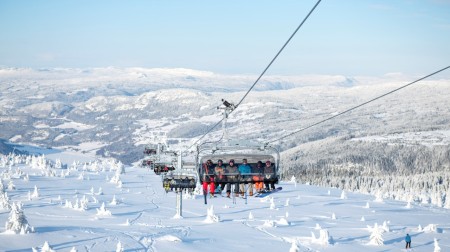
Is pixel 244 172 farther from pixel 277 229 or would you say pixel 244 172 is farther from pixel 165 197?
pixel 165 197

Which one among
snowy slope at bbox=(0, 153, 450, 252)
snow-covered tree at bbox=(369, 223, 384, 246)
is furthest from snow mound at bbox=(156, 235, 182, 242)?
snow-covered tree at bbox=(369, 223, 384, 246)

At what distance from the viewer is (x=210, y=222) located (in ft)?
205

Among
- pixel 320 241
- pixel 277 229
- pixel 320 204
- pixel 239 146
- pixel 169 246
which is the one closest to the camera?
pixel 239 146

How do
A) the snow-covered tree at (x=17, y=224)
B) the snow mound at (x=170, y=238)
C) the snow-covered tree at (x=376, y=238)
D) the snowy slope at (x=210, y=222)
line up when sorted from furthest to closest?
the snow-covered tree at (x=376, y=238), the snow mound at (x=170, y=238), the snow-covered tree at (x=17, y=224), the snowy slope at (x=210, y=222)

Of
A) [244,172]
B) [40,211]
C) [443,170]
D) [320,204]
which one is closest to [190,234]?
[40,211]

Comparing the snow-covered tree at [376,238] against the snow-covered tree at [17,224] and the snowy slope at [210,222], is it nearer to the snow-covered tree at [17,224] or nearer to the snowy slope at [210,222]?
the snowy slope at [210,222]

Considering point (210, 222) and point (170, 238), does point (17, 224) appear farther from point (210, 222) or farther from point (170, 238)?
point (210, 222)

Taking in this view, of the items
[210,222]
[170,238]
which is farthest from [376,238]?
[170,238]

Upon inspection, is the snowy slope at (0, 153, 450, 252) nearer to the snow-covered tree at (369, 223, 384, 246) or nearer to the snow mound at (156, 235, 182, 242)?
the snow mound at (156, 235, 182, 242)

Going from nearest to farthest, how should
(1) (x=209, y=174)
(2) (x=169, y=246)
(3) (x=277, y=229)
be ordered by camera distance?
(1) (x=209, y=174), (2) (x=169, y=246), (3) (x=277, y=229)

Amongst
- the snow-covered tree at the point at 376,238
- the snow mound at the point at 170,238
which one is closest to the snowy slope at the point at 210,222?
the snow mound at the point at 170,238

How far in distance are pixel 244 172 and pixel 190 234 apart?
29.0 metres

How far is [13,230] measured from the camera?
49125 mm

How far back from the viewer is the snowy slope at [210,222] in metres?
48.7
